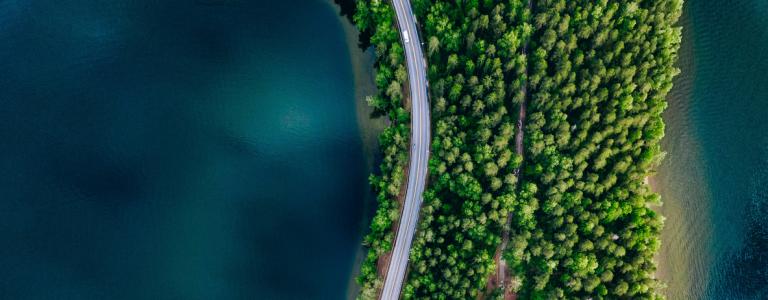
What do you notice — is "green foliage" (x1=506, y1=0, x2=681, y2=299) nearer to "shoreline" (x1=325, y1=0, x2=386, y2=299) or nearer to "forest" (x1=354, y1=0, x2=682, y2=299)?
"forest" (x1=354, y1=0, x2=682, y2=299)

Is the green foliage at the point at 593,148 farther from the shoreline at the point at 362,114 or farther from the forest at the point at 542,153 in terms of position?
the shoreline at the point at 362,114

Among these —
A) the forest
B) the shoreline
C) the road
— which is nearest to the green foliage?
the forest

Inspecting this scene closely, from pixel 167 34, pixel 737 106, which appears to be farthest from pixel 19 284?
pixel 737 106

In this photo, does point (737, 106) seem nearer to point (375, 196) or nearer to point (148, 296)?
point (375, 196)

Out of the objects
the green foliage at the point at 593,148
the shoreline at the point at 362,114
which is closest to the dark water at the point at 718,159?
the green foliage at the point at 593,148

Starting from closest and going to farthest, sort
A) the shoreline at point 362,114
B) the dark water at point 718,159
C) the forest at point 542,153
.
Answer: the forest at point 542,153 → the dark water at point 718,159 → the shoreline at point 362,114

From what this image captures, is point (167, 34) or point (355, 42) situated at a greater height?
point (355, 42)
